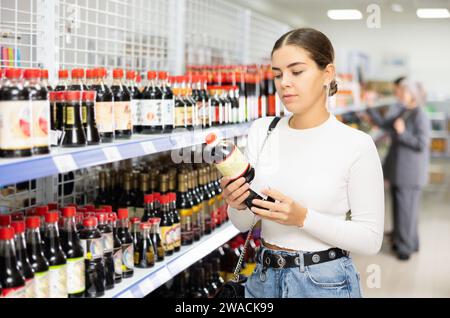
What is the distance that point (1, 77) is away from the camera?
6.72ft

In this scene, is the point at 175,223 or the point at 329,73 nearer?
the point at 329,73

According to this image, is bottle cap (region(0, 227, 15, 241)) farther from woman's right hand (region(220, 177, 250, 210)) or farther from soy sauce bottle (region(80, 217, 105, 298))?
woman's right hand (region(220, 177, 250, 210))

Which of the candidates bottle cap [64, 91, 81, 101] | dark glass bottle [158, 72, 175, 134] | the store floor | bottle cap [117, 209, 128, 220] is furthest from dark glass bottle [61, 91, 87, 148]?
the store floor

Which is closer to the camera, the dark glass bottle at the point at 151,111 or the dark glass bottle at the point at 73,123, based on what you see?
the dark glass bottle at the point at 73,123

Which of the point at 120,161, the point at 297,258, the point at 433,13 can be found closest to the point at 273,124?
the point at 297,258

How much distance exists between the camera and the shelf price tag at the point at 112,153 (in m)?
2.13

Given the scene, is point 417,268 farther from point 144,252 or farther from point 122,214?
point 122,214

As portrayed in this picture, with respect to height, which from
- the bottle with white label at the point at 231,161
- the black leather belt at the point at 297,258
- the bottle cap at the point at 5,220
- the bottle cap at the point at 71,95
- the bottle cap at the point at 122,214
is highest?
the bottle cap at the point at 71,95

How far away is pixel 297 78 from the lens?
2.10 meters

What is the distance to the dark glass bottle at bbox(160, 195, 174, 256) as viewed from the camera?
9.47ft

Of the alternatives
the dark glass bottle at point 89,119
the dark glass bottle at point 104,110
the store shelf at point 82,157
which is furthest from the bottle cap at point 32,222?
the dark glass bottle at point 104,110

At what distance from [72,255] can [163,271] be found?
684mm

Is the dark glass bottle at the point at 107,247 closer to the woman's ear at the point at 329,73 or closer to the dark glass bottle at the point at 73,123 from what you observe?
the dark glass bottle at the point at 73,123

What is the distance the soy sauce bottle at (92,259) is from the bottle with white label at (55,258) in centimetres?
15
